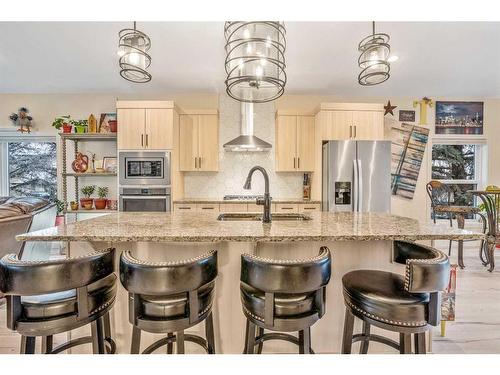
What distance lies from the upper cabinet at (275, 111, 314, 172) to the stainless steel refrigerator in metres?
0.64

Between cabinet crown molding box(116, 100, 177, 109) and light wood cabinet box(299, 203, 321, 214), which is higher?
cabinet crown molding box(116, 100, 177, 109)

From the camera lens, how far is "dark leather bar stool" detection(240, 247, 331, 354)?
117 cm

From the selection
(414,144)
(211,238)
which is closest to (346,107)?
(414,144)

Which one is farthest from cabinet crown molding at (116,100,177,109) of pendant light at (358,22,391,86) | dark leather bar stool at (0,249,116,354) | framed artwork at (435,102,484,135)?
framed artwork at (435,102,484,135)

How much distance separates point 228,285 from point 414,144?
4428 mm

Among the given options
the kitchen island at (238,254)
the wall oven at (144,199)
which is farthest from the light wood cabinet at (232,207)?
the kitchen island at (238,254)

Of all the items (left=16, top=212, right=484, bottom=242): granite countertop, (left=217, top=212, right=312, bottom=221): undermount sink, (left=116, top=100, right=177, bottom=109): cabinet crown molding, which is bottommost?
(left=217, top=212, right=312, bottom=221): undermount sink

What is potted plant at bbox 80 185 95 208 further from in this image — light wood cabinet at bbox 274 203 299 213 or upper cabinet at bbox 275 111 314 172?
upper cabinet at bbox 275 111 314 172

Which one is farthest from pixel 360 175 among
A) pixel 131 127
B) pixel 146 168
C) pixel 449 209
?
pixel 131 127

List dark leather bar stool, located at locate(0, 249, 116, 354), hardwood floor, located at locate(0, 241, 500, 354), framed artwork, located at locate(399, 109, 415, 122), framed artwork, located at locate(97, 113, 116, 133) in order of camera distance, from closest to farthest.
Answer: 1. dark leather bar stool, located at locate(0, 249, 116, 354)
2. hardwood floor, located at locate(0, 241, 500, 354)
3. framed artwork, located at locate(97, 113, 116, 133)
4. framed artwork, located at locate(399, 109, 415, 122)

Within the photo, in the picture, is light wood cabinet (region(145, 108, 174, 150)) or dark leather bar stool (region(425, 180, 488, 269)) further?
light wood cabinet (region(145, 108, 174, 150))

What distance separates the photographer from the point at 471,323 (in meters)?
2.40

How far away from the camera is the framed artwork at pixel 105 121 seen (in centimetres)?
423
